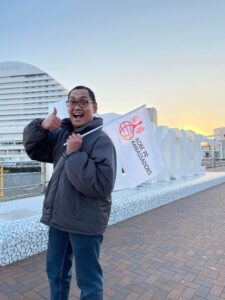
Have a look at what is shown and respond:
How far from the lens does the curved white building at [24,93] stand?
84.8 meters

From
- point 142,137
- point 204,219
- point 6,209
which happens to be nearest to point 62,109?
point 142,137

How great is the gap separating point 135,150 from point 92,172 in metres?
4.32

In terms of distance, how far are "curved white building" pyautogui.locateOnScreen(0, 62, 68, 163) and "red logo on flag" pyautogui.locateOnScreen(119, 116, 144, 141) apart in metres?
80.1

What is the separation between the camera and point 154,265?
332 cm

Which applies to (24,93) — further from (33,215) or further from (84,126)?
(84,126)

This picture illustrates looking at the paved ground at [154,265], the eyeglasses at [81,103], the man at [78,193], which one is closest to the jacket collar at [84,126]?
the man at [78,193]

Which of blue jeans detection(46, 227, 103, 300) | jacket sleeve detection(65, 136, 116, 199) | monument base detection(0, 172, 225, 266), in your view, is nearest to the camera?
jacket sleeve detection(65, 136, 116, 199)

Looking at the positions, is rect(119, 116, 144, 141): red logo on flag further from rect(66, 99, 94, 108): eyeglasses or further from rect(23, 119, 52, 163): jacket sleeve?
rect(66, 99, 94, 108): eyeglasses

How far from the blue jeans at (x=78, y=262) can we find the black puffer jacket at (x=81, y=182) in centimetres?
8

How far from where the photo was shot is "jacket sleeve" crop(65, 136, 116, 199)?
154cm

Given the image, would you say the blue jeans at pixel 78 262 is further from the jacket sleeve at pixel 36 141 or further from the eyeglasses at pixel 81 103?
the eyeglasses at pixel 81 103

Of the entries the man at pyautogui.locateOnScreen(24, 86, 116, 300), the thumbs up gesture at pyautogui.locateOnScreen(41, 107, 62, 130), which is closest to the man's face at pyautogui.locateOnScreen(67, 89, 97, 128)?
the man at pyautogui.locateOnScreen(24, 86, 116, 300)

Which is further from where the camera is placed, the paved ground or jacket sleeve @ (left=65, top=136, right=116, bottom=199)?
the paved ground

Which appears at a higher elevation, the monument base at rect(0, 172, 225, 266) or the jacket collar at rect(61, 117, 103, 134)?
the jacket collar at rect(61, 117, 103, 134)
